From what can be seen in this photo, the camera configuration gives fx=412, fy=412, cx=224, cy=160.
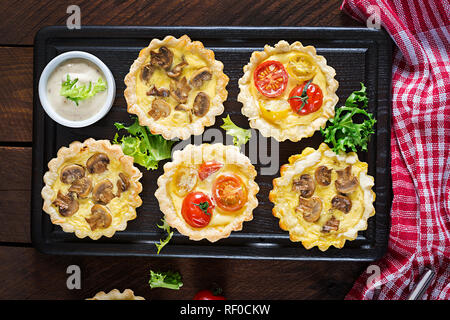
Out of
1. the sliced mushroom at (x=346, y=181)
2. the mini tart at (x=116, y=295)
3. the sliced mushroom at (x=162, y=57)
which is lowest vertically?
the mini tart at (x=116, y=295)

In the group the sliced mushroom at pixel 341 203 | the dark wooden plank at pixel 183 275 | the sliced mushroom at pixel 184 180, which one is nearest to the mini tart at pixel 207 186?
the sliced mushroom at pixel 184 180

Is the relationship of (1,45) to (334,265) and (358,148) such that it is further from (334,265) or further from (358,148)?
(334,265)

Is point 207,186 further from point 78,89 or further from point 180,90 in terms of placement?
point 78,89

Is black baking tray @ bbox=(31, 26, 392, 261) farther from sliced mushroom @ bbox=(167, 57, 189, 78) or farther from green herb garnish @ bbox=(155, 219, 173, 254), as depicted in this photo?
sliced mushroom @ bbox=(167, 57, 189, 78)

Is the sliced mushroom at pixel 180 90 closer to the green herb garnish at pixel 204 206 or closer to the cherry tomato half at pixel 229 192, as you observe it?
the cherry tomato half at pixel 229 192

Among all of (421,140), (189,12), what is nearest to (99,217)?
(189,12)

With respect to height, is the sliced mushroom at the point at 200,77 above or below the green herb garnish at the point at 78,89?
above
